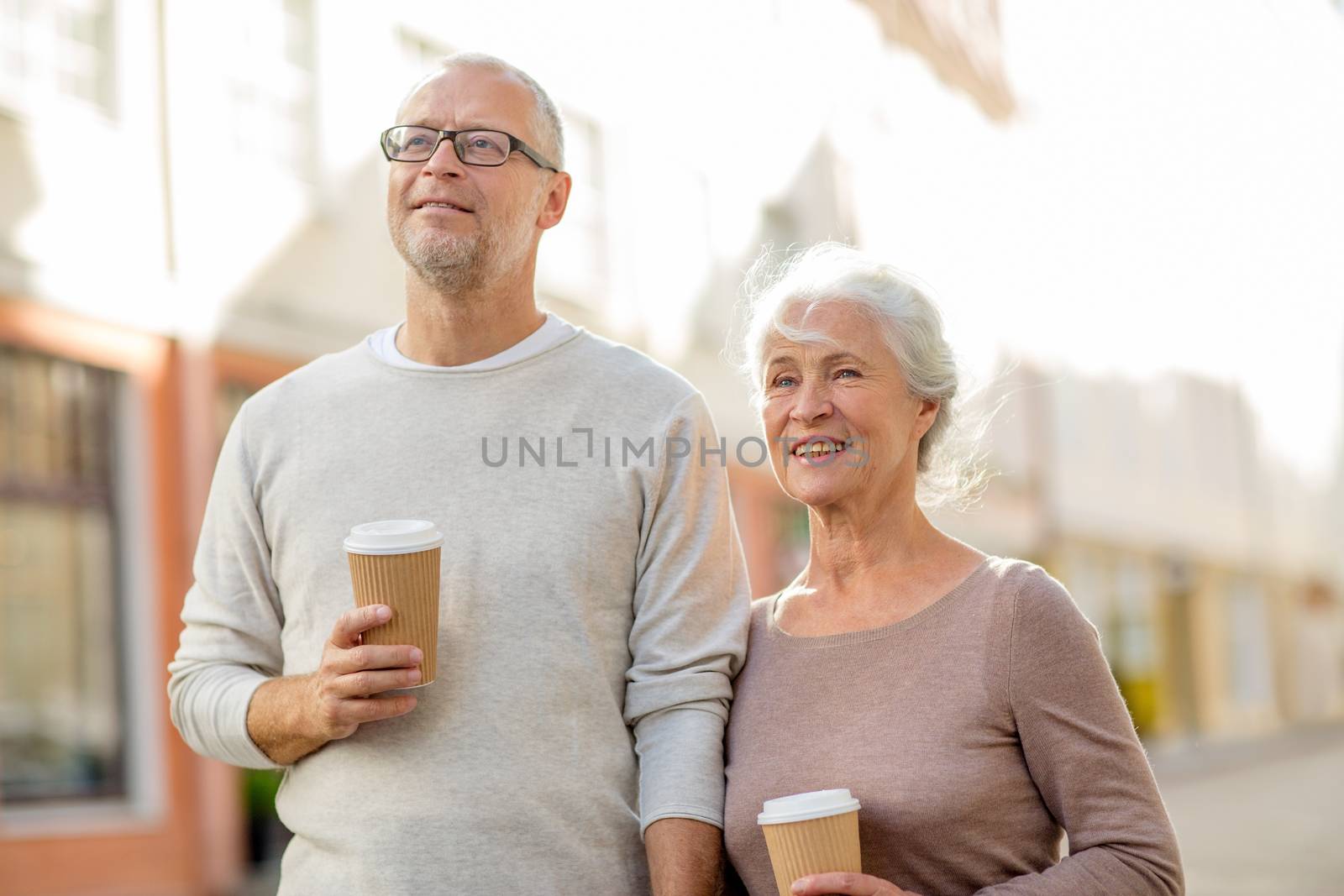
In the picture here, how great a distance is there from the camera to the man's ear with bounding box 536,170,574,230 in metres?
3.03

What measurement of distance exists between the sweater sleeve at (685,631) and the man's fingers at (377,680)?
471 millimetres

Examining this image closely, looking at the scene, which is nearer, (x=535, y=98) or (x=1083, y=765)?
(x=1083, y=765)

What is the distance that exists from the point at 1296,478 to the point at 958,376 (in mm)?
44671

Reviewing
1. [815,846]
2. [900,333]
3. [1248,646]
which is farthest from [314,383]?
[1248,646]

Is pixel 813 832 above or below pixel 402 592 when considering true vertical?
below

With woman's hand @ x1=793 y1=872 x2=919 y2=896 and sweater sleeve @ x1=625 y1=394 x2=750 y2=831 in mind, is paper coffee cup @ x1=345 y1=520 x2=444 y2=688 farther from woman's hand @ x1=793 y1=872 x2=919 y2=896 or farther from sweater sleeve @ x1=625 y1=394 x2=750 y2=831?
woman's hand @ x1=793 y1=872 x2=919 y2=896

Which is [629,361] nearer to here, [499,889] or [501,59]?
[501,59]

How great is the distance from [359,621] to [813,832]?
744mm

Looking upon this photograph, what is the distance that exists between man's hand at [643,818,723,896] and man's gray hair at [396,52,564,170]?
4.15ft

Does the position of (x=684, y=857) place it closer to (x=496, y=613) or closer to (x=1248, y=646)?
(x=496, y=613)

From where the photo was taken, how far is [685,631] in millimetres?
2725

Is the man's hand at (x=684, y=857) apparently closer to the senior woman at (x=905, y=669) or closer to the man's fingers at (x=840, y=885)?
the senior woman at (x=905, y=669)

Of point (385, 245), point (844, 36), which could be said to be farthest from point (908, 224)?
point (385, 245)

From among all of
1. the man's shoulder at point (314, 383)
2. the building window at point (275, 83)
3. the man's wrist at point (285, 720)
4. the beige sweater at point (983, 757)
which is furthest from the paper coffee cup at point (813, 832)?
the building window at point (275, 83)
